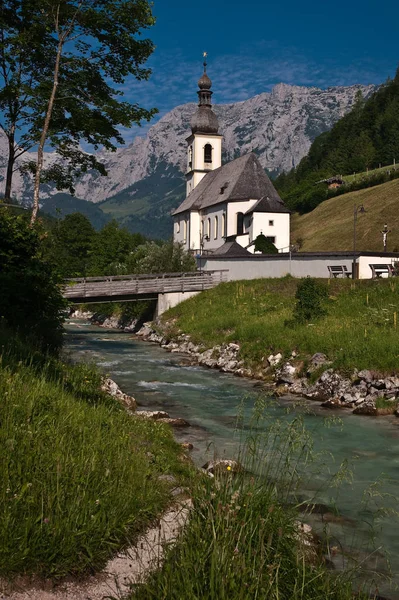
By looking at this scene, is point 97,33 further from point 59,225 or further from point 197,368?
point 59,225

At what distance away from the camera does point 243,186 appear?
205 feet

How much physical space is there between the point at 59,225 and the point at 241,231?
3896 cm

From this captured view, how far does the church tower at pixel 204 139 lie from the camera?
266 ft

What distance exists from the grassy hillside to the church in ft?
54.8

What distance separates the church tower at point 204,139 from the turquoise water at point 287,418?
2265 inches

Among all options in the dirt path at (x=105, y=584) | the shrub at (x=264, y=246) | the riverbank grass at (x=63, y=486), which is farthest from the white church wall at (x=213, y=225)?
the dirt path at (x=105, y=584)

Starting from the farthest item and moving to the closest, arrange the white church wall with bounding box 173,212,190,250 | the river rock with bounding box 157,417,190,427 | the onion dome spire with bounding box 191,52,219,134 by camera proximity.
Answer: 1. the onion dome spire with bounding box 191,52,219,134
2. the white church wall with bounding box 173,212,190,250
3. the river rock with bounding box 157,417,190,427

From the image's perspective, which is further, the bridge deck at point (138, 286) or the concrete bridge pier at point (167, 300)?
the concrete bridge pier at point (167, 300)

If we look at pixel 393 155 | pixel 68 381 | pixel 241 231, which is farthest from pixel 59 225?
pixel 68 381

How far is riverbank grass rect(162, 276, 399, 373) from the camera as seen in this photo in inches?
793

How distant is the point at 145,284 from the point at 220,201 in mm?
26427

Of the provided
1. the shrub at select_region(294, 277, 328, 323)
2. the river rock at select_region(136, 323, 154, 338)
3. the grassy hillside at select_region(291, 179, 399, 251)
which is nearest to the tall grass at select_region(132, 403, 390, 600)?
the shrub at select_region(294, 277, 328, 323)

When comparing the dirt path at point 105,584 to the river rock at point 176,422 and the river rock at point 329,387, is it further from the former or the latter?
the river rock at point 329,387

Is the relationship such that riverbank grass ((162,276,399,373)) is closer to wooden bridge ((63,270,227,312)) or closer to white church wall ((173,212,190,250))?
wooden bridge ((63,270,227,312))
